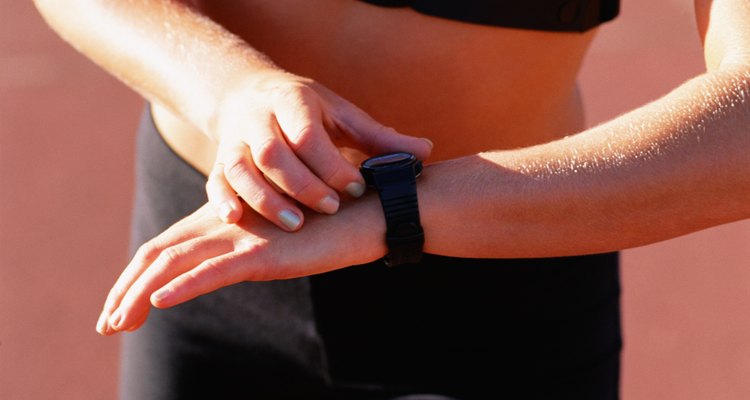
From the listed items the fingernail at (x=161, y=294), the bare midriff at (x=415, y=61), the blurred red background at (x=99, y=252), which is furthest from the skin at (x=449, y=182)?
the blurred red background at (x=99, y=252)

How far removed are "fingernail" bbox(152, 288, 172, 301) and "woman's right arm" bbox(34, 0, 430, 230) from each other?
0.14 m

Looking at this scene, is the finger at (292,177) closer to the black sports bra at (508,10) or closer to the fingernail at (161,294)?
the fingernail at (161,294)

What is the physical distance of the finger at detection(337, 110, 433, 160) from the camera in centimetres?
140

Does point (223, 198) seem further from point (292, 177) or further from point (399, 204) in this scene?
point (399, 204)

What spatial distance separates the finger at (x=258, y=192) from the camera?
1316 millimetres

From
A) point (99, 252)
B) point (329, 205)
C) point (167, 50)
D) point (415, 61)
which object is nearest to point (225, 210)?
point (329, 205)

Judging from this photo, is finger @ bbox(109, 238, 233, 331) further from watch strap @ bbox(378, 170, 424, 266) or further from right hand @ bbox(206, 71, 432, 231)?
watch strap @ bbox(378, 170, 424, 266)

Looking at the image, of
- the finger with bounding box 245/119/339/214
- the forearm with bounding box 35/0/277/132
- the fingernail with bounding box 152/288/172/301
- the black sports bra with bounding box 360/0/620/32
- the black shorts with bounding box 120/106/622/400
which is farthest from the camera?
the black shorts with bounding box 120/106/622/400

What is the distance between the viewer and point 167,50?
5.25 feet

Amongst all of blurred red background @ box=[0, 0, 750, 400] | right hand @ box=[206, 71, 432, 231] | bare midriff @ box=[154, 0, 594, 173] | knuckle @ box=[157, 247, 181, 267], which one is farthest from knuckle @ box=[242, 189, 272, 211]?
blurred red background @ box=[0, 0, 750, 400]

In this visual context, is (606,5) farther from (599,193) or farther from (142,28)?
(142,28)

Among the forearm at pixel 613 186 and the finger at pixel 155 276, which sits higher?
the forearm at pixel 613 186

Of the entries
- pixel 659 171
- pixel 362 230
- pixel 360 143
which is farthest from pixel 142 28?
pixel 659 171

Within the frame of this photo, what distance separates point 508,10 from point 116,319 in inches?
30.4
